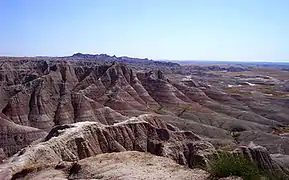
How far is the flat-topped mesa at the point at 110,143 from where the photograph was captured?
24609mm

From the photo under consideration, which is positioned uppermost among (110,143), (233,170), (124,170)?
(233,170)

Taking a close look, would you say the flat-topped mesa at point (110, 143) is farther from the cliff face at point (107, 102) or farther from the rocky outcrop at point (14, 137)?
the cliff face at point (107, 102)

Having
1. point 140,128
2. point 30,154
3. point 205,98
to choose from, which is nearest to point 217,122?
point 205,98

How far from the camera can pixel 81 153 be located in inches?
1079

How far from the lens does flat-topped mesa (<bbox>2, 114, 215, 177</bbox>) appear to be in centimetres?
2461

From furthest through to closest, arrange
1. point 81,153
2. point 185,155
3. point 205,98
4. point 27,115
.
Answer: point 205,98 < point 27,115 < point 185,155 < point 81,153

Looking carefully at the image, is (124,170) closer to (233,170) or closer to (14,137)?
(233,170)

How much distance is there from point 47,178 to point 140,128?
16316 millimetres

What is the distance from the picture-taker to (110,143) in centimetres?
3089

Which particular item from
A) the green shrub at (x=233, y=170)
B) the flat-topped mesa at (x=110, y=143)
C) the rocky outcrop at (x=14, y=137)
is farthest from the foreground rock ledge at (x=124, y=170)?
the rocky outcrop at (x=14, y=137)

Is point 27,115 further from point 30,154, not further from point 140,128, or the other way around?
point 30,154

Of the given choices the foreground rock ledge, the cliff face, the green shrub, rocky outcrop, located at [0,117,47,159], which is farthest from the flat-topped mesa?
the cliff face

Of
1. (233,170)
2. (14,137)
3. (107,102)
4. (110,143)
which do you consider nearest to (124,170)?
(233,170)

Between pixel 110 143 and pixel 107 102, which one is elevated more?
pixel 110 143
